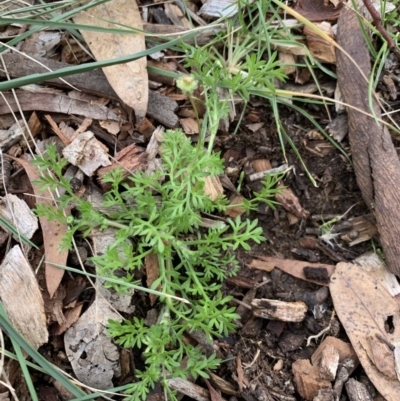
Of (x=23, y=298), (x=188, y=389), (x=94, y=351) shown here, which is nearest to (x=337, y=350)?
(x=188, y=389)

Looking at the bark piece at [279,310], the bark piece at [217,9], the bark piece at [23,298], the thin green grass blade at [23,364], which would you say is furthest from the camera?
the bark piece at [217,9]

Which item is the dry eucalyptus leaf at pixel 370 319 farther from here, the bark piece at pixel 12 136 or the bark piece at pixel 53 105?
the bark piece at pixel 12 136

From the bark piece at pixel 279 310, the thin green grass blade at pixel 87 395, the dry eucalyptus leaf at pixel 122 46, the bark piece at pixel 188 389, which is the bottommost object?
the bark piece at pixel 188 389

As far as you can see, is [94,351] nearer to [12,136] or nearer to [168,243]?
[168,243]

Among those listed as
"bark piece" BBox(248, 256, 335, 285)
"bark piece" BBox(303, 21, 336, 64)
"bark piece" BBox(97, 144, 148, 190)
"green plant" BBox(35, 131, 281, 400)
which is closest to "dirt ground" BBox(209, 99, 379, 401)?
"bark piece" BBox(248, 256, 335, 285)

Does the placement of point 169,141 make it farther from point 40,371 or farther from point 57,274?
point 40,371

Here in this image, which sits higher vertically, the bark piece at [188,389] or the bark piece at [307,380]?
the bark piece at [307,380]

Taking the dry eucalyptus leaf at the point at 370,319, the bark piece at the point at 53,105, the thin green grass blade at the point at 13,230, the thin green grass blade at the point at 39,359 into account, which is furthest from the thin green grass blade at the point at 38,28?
the dry eucalyptus leaf at the point at 370,319
